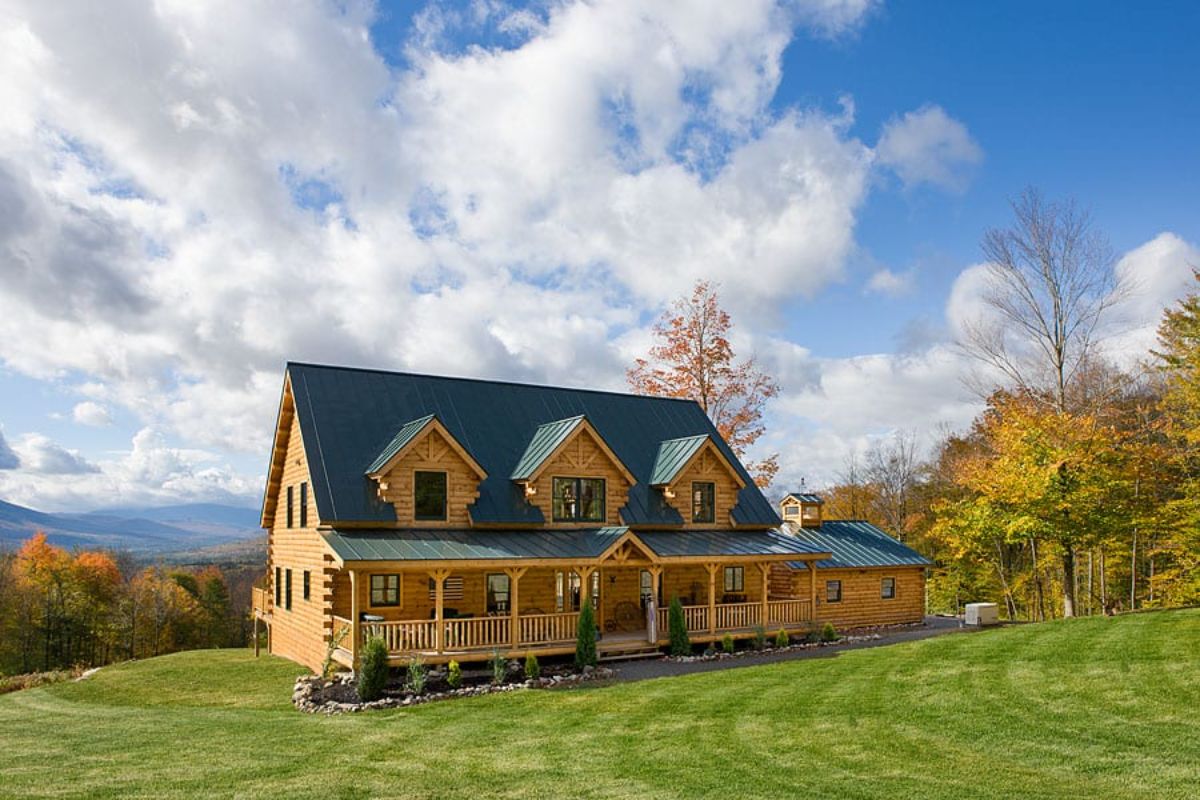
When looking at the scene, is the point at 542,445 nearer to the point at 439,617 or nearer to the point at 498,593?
the point at 498,593

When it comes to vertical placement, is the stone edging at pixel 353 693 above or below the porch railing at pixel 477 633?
below

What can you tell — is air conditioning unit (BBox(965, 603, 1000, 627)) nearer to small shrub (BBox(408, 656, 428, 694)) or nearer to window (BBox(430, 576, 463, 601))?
window (BBox(430, 576, 463, 601))

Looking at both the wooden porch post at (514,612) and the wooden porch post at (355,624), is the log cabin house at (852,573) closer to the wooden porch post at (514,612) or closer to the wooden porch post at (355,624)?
the wooden porch post at (514,612)

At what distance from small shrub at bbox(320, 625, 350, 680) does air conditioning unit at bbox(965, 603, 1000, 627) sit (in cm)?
1915

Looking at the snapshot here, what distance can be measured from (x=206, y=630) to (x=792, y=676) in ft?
184

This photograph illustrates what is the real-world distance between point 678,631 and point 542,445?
6511 mm

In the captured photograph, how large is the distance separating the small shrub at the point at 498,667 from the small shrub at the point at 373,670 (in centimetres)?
251

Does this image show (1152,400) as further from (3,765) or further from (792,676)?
(3,765)

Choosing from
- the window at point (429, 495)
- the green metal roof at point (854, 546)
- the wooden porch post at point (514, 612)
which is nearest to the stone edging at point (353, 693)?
the wooden porch post at point (514, 612)

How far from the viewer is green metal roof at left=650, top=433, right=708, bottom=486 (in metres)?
25.4

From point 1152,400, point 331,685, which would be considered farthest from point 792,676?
point 1152,400

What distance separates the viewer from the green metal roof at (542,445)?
76.2 feet

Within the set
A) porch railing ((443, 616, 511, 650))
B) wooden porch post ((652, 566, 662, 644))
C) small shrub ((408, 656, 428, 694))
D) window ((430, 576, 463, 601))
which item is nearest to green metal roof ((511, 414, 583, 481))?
window ((430, 576, 463, 601))

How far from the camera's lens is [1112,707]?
13.1 m
